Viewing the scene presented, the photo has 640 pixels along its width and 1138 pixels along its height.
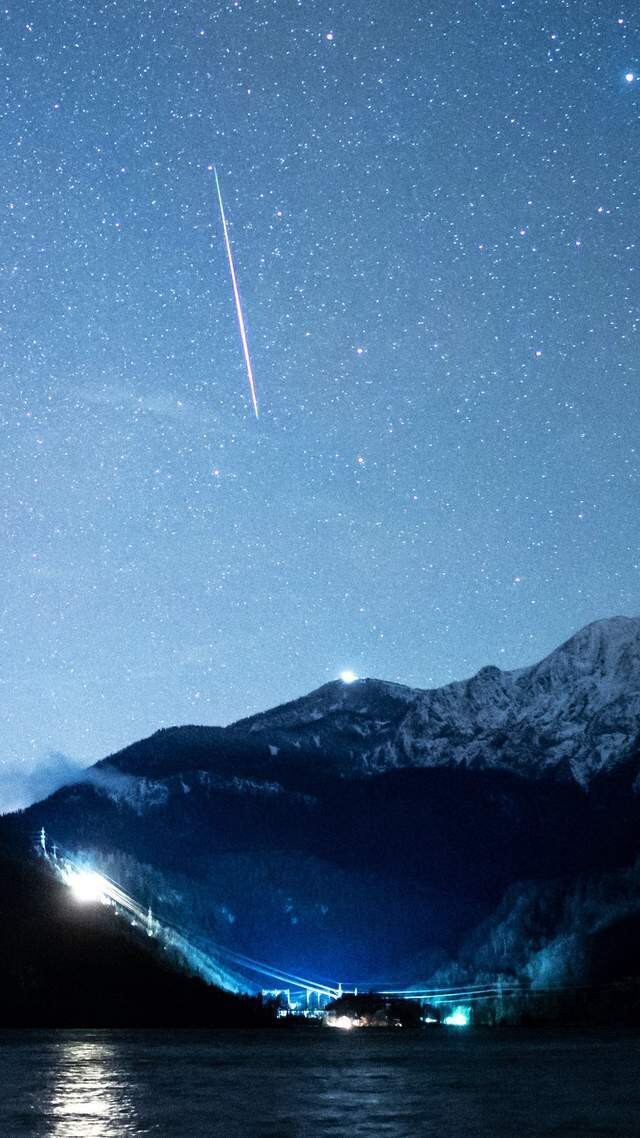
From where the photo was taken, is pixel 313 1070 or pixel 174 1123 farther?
pixel 313 1070

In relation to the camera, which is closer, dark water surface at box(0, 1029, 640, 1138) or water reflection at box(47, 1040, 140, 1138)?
water reflection at box(47, 1040, 140, 1138)

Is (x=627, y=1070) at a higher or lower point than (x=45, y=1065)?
lower

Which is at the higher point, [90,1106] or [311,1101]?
[90,1106]

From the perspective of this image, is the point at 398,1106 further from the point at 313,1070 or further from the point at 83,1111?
the point at 313,1070

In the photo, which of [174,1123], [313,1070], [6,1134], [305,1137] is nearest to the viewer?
[6,1134]

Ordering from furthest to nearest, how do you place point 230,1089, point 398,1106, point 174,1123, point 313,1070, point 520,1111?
point 313,1070
point 230,1089
point 398,1106
point 520,1111
point 174,1123

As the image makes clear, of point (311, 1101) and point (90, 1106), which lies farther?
point (311, 1101)

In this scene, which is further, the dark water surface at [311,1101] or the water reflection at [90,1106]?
the dark water surface at [311,1101]

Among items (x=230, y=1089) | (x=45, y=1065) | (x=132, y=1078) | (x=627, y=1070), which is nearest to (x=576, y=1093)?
(x=230, y=1089)
